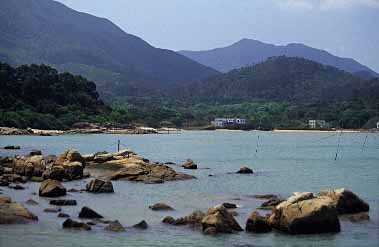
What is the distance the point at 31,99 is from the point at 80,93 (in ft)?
42.1

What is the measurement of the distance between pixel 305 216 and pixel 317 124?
147133 millimetres

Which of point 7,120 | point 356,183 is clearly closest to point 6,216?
point 356,183

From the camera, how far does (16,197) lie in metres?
27.2


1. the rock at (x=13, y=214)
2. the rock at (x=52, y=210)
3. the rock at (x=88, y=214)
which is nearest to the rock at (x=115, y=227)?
the rock at (x=88, y=214)

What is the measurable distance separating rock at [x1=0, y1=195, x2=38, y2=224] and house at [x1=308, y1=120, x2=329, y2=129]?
14577cm

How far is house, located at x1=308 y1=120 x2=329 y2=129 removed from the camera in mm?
162875

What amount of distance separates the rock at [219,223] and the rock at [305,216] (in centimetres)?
144

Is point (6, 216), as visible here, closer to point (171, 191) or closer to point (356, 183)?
point (171, 191)

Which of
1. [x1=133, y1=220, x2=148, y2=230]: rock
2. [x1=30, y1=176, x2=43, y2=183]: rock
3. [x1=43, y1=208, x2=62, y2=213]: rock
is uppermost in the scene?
[x1=30, y1=176, x2=43, y2=183]: rock

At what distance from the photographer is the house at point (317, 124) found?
163 m

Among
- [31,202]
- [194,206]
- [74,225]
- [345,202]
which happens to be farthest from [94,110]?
[74,225]

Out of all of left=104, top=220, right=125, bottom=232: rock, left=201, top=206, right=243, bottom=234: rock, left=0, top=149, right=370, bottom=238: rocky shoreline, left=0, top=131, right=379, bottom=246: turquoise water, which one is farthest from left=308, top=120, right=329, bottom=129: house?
left=104, top=220, right=125, bottom=232: rock

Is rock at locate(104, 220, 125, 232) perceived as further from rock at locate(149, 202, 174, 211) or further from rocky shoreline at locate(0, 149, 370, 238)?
rock at locate(149, 202, 174, 211)

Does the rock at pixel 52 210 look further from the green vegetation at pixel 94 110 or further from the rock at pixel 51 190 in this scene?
the green vegetation at pixel 94 110
